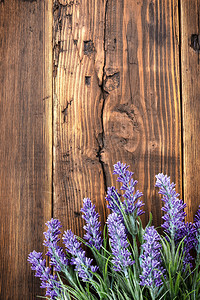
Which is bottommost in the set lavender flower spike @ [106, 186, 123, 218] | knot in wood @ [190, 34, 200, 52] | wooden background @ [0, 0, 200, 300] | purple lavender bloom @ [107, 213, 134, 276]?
purple lavender bloom @ [107, 213, 134, 276]

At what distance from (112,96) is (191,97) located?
0.75 feet

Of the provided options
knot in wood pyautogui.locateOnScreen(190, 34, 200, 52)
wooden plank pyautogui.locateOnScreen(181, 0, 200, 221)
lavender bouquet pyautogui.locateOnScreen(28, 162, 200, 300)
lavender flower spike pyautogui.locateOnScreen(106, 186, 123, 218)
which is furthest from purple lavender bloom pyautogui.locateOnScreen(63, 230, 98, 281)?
knot in wood pyautogui.locateOnScreen(190, 34, 200, 52)

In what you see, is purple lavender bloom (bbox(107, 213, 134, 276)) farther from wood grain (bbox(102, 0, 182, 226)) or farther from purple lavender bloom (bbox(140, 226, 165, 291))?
wood grain (bbox(102, 0, 182, 226))

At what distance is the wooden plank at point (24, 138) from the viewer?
897 mm

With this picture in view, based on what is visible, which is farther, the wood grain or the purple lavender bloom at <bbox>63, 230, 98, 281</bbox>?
the wood grain

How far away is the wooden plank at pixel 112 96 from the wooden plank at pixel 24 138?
0.05 m

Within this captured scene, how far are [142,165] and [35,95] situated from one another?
379 millimetres

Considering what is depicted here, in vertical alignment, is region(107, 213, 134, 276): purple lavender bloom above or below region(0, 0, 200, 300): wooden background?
below

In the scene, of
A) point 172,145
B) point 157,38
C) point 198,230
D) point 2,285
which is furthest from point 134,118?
point 2,285

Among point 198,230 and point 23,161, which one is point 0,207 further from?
point 198,230

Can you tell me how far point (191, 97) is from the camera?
89cm

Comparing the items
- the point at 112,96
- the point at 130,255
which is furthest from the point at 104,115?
the point at 130,255

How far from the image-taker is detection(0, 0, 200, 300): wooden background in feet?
2.83

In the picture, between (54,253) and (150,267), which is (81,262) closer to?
(54,253)
